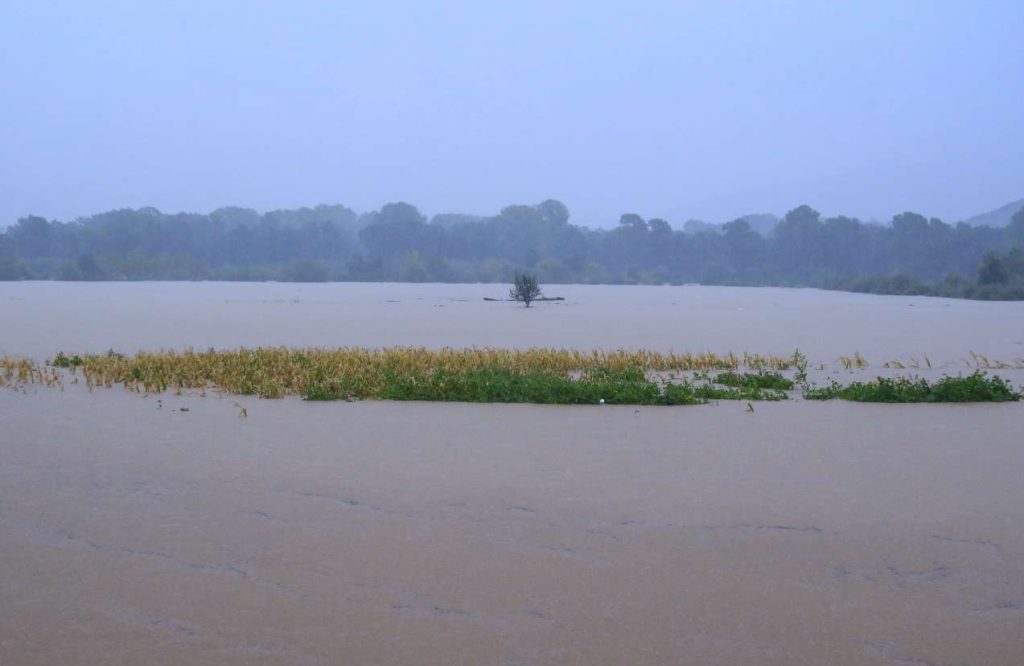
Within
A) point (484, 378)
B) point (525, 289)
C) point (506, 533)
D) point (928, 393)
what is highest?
point (525, 289)

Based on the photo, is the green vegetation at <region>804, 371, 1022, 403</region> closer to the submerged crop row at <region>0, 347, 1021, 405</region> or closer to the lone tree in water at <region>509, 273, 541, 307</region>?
the submerged crop row at <region>0, 347, 1021, 405</region>

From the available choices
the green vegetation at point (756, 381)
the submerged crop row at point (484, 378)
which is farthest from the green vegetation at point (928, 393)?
the green vegetation at point (756, 381)

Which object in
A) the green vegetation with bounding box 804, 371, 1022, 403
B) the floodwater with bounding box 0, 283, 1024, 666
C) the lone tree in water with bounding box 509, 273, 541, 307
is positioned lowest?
the floodwater with bounding box 0, 283, 1024, 666

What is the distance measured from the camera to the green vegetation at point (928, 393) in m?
8.95

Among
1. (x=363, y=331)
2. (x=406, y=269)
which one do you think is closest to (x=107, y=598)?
(x=363, y=331)

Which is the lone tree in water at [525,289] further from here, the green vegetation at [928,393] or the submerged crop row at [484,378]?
the green vegetation at [928,393]

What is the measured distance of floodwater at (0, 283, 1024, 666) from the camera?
3.63 metres

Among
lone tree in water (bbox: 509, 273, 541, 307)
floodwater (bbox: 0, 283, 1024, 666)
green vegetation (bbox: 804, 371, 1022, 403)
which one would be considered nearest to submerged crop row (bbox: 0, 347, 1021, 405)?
green vegetation (bbox: 804, 371, 1022, 403)

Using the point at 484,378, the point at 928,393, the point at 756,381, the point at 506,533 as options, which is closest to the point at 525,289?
the point at 756,381

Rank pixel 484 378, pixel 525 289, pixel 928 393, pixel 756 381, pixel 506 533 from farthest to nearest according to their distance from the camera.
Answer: pixel 525 289
pixel 756 381
pixel 484 378
pixel 928 393
pixel 506 533

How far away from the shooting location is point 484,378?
929cm

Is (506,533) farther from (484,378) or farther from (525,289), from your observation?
(525,289)

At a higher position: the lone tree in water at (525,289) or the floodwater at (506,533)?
the lone tree in water at (525,289)

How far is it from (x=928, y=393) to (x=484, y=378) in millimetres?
3992
